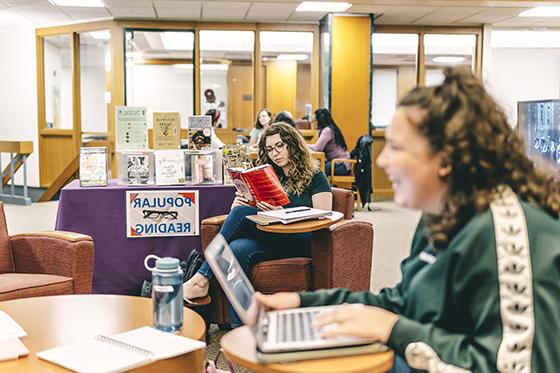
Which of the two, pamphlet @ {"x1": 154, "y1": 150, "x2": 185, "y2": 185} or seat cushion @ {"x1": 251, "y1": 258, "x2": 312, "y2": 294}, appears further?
pamphlet @ {"x1": 154, "y1": 150, "x2": 185, "y2": 185}

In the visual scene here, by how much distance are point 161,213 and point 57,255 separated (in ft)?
2.73

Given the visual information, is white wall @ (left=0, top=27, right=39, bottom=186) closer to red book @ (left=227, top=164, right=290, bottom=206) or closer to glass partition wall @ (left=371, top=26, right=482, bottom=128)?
glass partition wall @ (left=371, top=26, right=482, bottom=128)

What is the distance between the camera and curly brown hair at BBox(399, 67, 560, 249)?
47.8 inches

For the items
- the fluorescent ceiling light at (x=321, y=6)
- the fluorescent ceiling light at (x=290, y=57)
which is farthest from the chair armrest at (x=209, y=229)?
the fluorescent ceiling light at (x=290, y=57)

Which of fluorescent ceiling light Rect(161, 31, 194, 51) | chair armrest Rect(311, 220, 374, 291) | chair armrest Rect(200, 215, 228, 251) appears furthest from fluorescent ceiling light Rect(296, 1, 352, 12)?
chair armrest Rect(311, 220, 374, 291)

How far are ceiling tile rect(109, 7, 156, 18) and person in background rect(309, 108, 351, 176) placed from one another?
2832 millimetres

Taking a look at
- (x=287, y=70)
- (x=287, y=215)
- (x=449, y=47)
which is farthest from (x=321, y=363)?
(x=449, y=47)

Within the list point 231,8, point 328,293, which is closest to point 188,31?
point 231,8

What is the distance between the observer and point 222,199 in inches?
160

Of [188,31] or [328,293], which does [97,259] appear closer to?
[328,293]

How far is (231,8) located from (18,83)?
418 cm

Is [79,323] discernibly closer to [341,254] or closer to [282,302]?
[282,302]

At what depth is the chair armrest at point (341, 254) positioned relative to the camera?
3.32 metres

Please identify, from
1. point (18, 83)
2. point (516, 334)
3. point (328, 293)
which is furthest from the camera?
point (18, 83)
